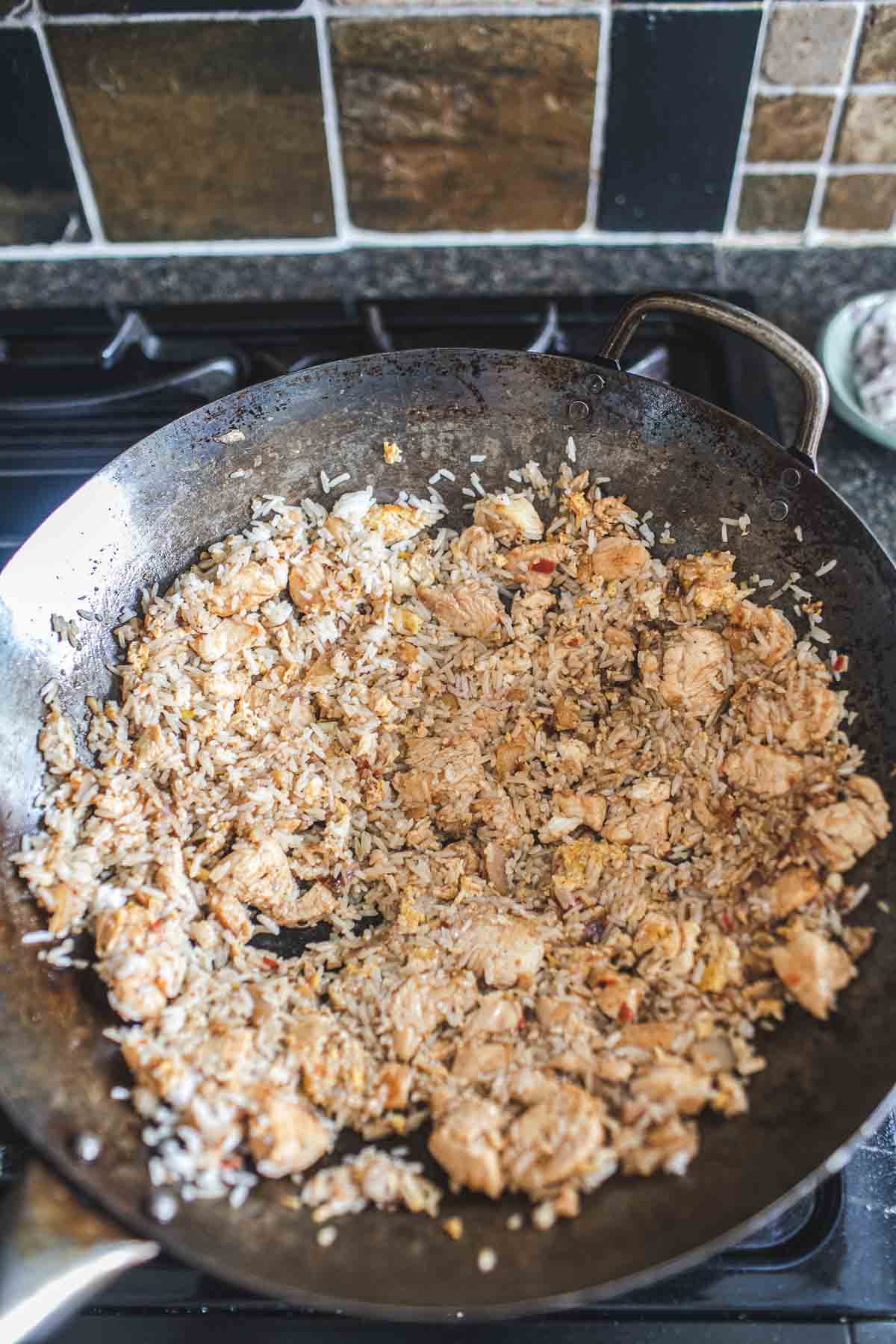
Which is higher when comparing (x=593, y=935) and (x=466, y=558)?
(x=466, y=558)

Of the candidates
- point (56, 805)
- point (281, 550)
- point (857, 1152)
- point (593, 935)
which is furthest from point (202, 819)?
point (857, 1152)

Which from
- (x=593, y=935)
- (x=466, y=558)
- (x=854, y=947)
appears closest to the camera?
(x=854, y=947)

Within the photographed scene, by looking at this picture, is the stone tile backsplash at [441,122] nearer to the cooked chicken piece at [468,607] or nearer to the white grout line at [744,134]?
the white grout line at [744,134]

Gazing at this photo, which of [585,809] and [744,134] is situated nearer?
[585,809]

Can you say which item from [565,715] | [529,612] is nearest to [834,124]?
[529,612]

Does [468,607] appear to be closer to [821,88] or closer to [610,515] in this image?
[610,515]

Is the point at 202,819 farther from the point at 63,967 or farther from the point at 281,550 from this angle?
the point at 281,550

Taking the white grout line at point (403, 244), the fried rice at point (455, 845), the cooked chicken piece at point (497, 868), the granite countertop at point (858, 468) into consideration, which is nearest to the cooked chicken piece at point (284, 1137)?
the fried rice at point (455, 845)

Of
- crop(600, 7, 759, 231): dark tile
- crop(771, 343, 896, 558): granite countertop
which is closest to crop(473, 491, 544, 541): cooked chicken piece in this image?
crop(771, 343, 896, 558): granite countertop
